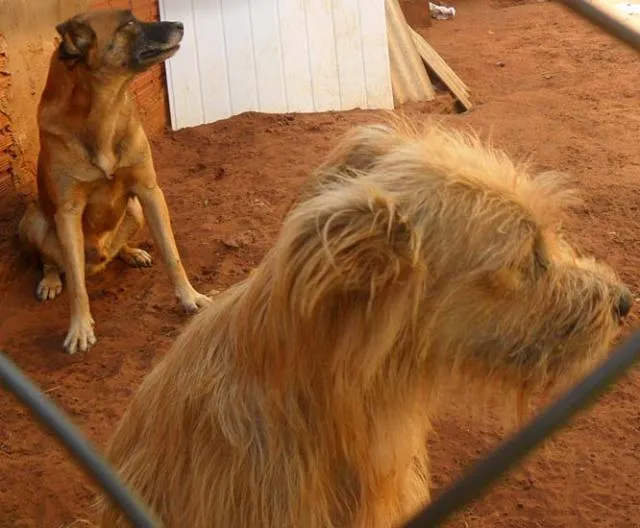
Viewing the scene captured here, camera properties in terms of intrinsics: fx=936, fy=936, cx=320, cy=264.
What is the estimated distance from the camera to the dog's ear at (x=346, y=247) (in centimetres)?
200

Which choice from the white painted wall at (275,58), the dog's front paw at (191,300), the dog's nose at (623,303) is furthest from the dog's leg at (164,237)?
the dog's nose at (623,303)

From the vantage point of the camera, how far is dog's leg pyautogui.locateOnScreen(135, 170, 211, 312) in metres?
5.22

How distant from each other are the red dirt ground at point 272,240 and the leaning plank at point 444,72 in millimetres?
187

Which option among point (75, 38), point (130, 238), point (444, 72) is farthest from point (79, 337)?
point (444, 72)

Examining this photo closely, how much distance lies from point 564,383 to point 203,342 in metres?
0.96

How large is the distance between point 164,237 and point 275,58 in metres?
2.77

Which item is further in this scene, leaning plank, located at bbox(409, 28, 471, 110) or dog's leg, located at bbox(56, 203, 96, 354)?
leaning plank, located at bbox(409, 28, 471, 110)

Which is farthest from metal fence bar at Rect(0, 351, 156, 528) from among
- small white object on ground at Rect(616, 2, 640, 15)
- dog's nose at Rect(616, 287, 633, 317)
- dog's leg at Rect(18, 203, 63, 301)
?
small white object on ground at Rect(616, 2, 640, 15)

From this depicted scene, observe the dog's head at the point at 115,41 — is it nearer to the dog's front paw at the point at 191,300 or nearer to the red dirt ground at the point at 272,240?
the red dirt ground at the point at 272,240

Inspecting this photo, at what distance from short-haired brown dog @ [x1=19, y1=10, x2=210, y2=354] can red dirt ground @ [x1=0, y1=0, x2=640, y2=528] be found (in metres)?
0.30

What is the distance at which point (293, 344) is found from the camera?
7.10ft

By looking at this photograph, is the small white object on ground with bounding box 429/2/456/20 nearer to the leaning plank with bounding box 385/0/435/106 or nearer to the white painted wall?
the leaning plank with bounding box 385/0/435/106

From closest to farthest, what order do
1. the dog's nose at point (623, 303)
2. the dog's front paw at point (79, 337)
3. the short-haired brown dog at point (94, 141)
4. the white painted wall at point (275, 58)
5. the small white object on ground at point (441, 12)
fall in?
1. the dog's nose at point (623, 303)
2. the dog's front paw at point (79, 337)
3. the short-haired brown dog at point (94, 141)
4. the white painted wall at point (275, 58)
5. the small white object on ground at point (441, 12)

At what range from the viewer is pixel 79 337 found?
4.98m
